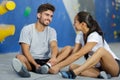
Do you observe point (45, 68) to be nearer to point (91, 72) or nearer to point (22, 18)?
point (91, 72)

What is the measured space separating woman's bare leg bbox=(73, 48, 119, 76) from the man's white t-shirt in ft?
1.63

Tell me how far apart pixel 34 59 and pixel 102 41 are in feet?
2.22

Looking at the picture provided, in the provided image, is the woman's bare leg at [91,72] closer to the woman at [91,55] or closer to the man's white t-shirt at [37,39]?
the woman at [91,55]

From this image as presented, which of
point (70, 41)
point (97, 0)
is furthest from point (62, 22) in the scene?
point (97, 0)

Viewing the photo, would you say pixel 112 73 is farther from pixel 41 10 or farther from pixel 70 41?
pixel 70 41

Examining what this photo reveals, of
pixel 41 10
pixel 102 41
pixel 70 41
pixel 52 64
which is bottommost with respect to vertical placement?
pixel 70 41

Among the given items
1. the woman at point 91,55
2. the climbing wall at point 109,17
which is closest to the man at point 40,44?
the woman at point 91,55

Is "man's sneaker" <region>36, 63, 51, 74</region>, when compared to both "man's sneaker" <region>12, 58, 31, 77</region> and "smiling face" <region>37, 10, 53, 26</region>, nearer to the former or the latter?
"man's sneaker" <region>12, 58, 31, 77</region>

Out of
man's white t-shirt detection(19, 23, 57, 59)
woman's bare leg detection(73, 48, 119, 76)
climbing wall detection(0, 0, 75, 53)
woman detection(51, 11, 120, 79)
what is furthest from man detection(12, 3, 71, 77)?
climbing wall detection(0, 0, 75, 53)

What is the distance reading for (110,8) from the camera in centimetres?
754

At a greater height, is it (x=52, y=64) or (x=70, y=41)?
(x=52, y=64)

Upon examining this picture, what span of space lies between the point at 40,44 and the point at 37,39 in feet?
0.19

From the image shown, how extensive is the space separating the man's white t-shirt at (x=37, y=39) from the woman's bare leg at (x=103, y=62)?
497mm

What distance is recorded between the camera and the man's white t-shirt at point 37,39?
111 inches
